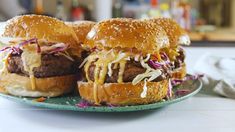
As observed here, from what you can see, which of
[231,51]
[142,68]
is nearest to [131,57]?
[142,68]

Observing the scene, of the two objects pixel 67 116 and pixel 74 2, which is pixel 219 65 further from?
pixel 74 2

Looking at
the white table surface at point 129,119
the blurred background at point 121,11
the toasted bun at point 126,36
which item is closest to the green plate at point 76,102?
the white table surface at point 129,119

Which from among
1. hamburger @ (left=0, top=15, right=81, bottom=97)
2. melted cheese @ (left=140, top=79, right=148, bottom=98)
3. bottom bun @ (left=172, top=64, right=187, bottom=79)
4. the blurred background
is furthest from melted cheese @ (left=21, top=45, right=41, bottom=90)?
the blurred background

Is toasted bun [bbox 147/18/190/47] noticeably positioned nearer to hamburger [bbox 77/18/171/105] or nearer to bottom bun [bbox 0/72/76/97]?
hamburger [bbox 77/18/171/105]

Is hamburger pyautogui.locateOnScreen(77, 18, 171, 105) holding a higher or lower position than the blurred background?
higher

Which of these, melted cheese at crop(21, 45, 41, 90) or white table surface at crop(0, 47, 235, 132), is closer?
white table surface at crop(0, 47, 235, 132)

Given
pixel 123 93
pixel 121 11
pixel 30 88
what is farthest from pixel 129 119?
pixel 121 11

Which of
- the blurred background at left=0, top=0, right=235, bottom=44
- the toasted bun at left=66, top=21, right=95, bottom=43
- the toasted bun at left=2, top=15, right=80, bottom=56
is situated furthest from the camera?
the blurred background at left=0, top=0, right=235, bottom=44
